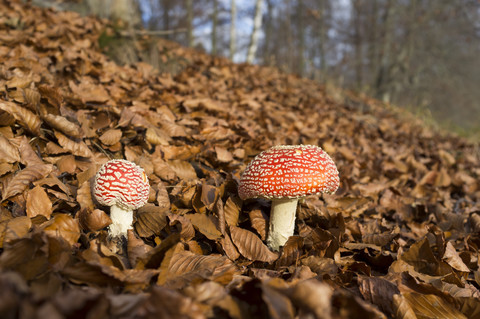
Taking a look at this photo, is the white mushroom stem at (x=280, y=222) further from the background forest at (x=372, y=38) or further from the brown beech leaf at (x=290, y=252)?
the background forest at (x=372, y=38)

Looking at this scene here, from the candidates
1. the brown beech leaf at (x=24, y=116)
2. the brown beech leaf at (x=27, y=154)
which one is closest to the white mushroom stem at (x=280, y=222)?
the brown beech leaf at (x=27, y=154)

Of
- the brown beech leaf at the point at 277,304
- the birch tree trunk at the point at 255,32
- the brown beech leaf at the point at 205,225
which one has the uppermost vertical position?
the birch tree trunk at the point at 255,32

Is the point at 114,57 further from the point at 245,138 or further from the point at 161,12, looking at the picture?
the point at 161,12

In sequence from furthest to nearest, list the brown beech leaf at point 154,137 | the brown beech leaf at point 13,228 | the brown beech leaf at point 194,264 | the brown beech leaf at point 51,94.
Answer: the brown beech leaf at point 154,137 < the brown beech leaf at point 51,94 < the brown beech leaf at point 194,264 < the brown beech leaf at point 13,228

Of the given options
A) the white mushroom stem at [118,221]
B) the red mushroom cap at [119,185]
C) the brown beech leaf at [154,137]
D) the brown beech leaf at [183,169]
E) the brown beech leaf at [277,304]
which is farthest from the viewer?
the brown beech leaf at [154,137]

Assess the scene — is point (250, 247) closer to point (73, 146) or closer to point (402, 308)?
point (402, 308)

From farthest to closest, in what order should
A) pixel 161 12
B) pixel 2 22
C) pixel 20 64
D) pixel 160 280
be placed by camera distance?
pixel 161 12 → pixel 2 22 → pixel 20 64 → pixel 160 280

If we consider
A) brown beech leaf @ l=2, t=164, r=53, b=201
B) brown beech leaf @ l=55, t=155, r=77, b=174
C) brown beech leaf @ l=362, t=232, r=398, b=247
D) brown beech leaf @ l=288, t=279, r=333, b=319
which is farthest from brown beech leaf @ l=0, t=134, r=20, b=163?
brown beech leaf @ l=362, t=232, r=398, b=247

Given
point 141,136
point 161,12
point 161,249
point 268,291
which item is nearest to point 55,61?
point 141,136
